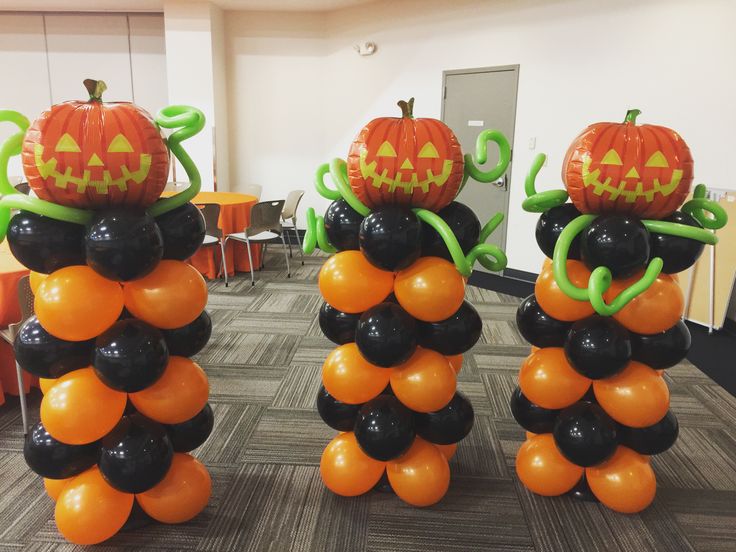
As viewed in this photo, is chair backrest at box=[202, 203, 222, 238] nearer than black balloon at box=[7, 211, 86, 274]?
No

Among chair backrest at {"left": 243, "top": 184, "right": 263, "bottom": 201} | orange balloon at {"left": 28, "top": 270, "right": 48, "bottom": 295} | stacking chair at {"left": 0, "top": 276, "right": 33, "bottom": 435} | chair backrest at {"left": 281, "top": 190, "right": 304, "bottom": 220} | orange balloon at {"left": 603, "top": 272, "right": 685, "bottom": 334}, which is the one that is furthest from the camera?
chair backrest at {"left": 243, "top": 184, "right": 263, "bottom": 201}

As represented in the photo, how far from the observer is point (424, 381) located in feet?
5.98

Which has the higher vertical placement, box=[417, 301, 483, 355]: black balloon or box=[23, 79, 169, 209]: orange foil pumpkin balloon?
box=[23, 79, 169, 209]: orange foil pumpkin balloon

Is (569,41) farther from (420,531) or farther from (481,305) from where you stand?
(420,531)

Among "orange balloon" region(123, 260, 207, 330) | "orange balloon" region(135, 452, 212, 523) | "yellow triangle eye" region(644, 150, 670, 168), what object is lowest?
"orange balloon" region(135, 452, 212, 523)

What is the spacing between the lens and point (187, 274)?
170 centimetres

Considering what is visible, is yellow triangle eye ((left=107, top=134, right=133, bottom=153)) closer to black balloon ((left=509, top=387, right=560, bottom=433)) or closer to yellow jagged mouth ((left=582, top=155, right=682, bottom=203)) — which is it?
yellow jagged mouth ((left=582, top=155, right=682, bottom=203))

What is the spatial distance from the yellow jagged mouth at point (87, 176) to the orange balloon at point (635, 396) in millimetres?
1671

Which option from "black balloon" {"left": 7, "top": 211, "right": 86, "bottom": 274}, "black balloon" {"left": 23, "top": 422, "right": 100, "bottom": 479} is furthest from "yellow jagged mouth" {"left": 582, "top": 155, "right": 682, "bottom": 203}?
"black balloon" {"left": 23, "top": 422, "right": 100, "bottom": 479}

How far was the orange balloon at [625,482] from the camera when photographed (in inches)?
76.7

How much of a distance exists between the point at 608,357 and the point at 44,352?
177cm

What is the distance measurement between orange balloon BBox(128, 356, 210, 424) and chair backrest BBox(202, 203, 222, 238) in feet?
9.22

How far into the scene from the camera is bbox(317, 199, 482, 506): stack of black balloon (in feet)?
5.58

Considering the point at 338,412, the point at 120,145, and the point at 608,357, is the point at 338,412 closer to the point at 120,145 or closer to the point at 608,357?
the point at 608,357
